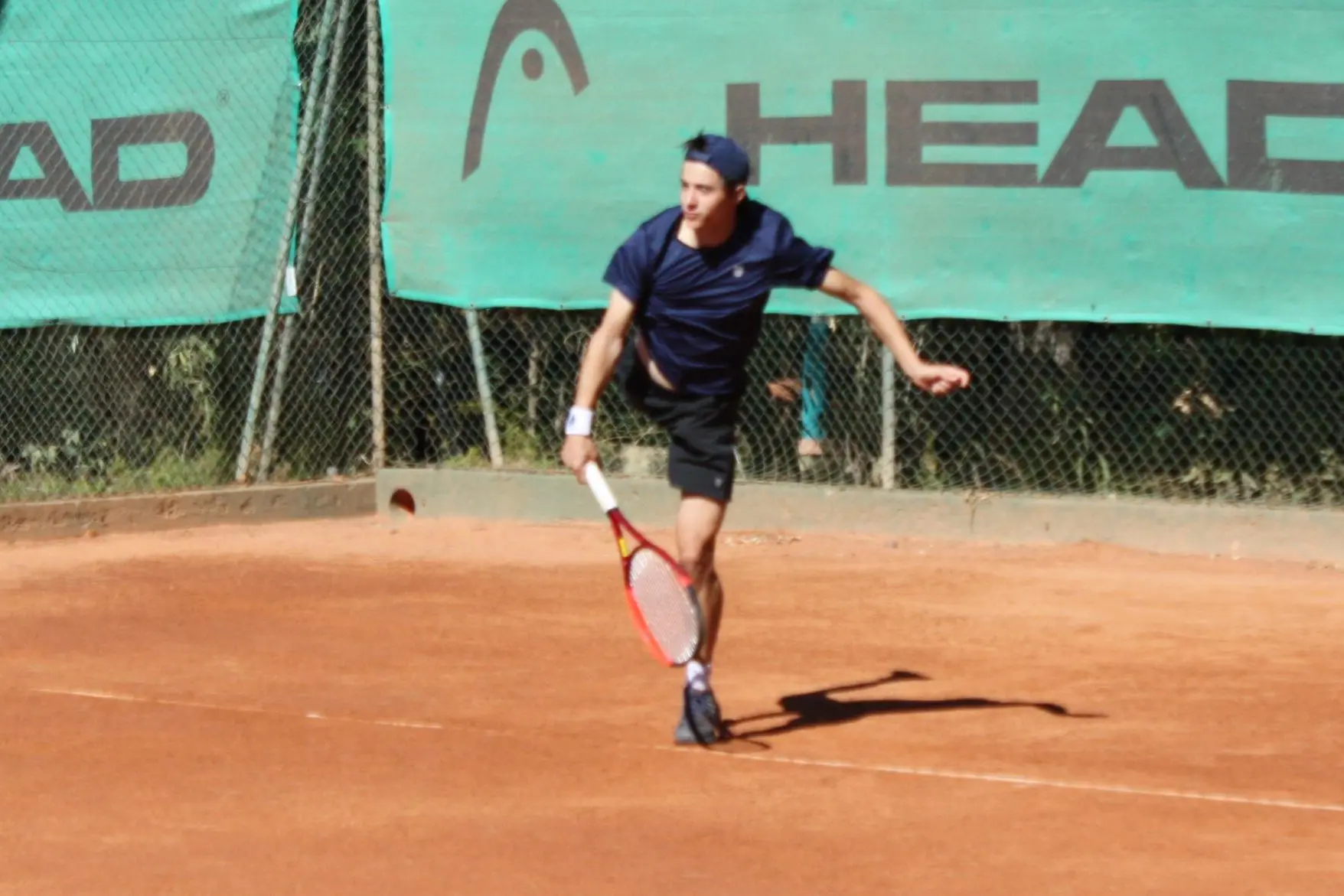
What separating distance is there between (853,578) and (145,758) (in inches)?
161

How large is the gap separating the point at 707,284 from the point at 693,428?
47 centimetres

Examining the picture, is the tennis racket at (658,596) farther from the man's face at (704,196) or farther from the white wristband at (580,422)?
the man's face at (704,196)

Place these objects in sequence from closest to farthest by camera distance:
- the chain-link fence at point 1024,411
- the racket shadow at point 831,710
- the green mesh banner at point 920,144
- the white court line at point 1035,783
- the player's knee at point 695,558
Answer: the white court line at point 1035,783
the player's knee at point 695,558
the racket shadow at point 831,710
the green mesh banner at point 920,144
the chain-link fence at point 1024,411

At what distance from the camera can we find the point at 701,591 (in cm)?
658

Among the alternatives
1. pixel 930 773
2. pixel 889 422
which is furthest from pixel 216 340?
pixel 930 773

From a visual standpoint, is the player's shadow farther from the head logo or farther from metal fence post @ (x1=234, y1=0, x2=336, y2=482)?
metal fence post @ (x1=234, y1=0, x2=336, y2=482)

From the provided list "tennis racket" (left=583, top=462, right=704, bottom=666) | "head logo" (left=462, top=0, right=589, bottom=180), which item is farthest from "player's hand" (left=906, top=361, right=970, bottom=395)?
"head logo" (left=462, top=0, right=589, bottom=180)

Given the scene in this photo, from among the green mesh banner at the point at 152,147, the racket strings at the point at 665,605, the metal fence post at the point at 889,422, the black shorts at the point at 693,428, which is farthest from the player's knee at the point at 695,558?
the green mesh banner at the point at 152,147

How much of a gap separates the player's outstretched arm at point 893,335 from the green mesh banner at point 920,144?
3624mm

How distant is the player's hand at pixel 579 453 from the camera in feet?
20.4

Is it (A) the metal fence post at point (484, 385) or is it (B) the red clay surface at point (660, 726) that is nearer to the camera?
(B) the red clay surface at point (660, 726)

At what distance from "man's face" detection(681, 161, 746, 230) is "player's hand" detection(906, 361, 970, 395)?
0.76 metres

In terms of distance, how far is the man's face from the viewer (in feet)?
20.2

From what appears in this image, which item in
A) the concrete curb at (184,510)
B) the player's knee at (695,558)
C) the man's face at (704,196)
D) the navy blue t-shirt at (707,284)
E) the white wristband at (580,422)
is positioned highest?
the man's face at (704,196)
